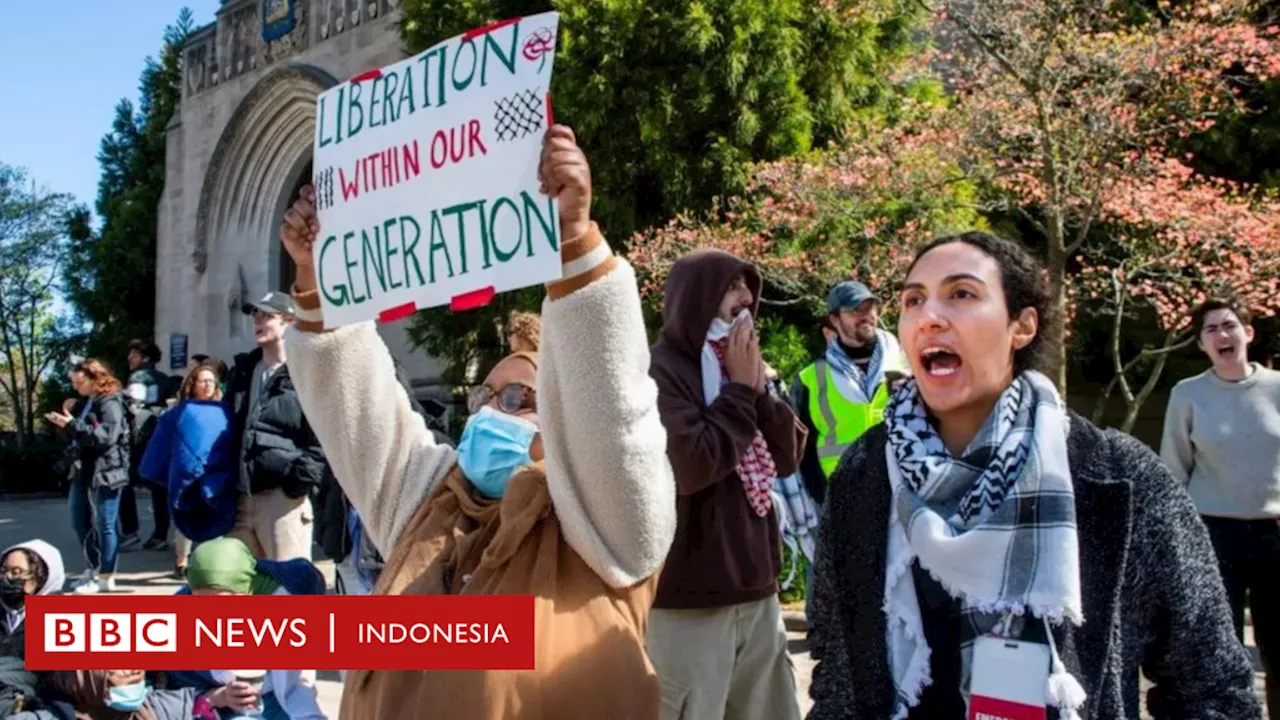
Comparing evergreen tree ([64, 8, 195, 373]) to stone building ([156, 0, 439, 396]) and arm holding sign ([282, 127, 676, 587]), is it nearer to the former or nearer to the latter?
stone building ([156, 0, 439, 396])

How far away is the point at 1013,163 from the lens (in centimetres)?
951

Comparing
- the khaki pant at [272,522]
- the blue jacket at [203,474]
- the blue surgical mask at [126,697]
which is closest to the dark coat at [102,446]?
the blue jacket at [203,474]

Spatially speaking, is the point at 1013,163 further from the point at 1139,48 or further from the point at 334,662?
the point at 334,662

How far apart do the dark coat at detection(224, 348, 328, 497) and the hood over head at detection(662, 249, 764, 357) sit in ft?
8.29

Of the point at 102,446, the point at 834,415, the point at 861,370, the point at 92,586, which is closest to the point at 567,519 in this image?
the point at 834,415

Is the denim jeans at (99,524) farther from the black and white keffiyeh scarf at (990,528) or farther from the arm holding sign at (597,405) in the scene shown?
the black and white keffiyeh scarf at (990,528)

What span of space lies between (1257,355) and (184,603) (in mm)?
14234

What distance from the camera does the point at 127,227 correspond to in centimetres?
2403

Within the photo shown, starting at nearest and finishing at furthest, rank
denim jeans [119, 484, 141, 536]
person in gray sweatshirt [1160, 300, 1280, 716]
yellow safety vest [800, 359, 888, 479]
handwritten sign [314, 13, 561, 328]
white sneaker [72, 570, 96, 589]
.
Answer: handwritten sign [314, 13, 561, 328] → person in gray sweatshirt [1160, 300, 1280, 716] → yellow safety vest [800, 359, 888, 479] → white sneaker [72, 570, 96, 589] → denim jeans [119, 484, 141, 536]

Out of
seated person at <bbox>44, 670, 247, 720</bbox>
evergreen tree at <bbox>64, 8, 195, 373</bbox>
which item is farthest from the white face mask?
evergreen tree at <bbox>64, 8, 195, 373</bbox>

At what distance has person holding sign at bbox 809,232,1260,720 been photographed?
6.45 feet

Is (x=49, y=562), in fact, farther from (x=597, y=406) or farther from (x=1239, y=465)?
(x=1239, y=465)

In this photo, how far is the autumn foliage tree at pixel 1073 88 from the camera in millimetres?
8289

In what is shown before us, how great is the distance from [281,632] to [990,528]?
6.50ft
